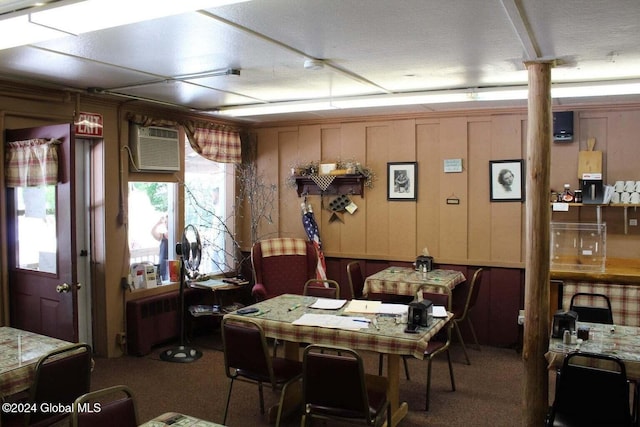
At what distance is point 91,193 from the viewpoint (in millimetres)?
5270

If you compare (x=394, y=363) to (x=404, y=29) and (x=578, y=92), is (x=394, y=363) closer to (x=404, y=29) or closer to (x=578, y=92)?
(x=404, y=29)

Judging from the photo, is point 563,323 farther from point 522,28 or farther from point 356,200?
point 356,200

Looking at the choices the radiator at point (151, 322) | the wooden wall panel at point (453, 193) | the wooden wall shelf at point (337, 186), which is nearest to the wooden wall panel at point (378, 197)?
the wooden wall shelf at point (337, 186)

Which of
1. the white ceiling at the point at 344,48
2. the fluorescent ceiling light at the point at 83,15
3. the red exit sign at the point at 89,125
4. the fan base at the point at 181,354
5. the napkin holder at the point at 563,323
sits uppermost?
the white ceiling at the point at 344,48

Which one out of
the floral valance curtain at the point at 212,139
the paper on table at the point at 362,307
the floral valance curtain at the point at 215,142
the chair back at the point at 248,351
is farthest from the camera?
the floral valance curtain at the point at 215,142

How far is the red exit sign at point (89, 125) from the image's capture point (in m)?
4.89

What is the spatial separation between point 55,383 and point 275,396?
6.63ft

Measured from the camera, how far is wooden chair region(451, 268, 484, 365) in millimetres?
5160

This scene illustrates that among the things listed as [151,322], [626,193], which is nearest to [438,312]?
[626,193]

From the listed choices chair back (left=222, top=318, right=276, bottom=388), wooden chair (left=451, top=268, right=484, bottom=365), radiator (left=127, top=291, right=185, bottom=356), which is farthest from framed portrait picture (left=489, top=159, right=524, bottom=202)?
radiator (left=127, top=291, right=185, bottom=356)

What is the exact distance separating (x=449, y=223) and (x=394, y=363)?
9.12 feet

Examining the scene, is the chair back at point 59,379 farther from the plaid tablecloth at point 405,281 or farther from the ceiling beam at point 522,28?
the plaid tablecloth at point 405,281

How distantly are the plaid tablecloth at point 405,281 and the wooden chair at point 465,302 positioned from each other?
0.21 metres

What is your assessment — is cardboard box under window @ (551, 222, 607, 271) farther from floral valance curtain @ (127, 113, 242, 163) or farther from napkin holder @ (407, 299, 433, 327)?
floral valance curtain @ (127, 113, 242, 163)
